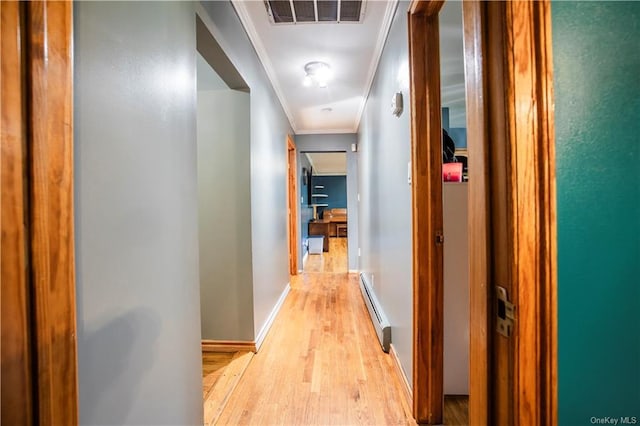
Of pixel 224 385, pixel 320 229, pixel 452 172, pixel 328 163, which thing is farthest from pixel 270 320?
pixel 328 163

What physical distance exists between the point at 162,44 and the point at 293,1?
109 cm

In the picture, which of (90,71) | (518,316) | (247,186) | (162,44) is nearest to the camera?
(518,316)

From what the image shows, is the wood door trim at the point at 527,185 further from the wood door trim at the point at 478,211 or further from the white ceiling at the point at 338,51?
the white ceiling at the point at 338,51

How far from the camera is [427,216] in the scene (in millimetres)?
1424

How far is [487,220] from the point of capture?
1.63 feet

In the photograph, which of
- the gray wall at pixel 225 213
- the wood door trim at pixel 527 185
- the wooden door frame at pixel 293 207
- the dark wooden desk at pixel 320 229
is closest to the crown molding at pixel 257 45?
the gray wall at pixel 225 213

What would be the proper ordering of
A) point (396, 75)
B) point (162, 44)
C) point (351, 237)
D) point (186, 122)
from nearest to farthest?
point (162, 44), point (186, 122), point (396, 75), point (351, 237)

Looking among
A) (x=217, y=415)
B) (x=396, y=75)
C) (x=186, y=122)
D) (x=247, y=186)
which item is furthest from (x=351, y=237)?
(x=186, y=122)

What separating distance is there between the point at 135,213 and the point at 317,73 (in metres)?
2.31

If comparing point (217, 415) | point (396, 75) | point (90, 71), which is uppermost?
point (396, 75)

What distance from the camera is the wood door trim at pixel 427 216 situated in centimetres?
142

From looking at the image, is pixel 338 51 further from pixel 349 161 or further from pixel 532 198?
pixel 349 161

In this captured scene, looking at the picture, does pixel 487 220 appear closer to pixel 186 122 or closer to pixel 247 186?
pixel 186 122

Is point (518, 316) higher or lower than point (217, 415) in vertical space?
higher
